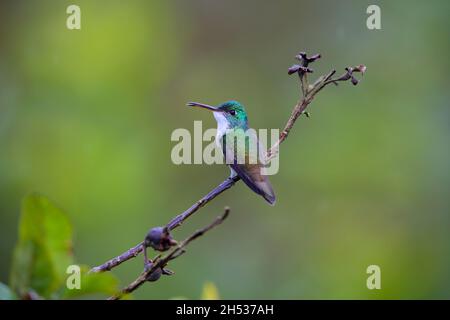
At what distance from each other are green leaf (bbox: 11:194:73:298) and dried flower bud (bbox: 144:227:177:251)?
284 mm

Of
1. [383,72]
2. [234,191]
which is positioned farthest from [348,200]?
[383,72]

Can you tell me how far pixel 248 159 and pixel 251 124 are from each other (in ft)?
9.41

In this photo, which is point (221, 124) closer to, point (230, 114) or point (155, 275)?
point (230, 114)

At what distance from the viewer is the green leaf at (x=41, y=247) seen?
1475 mm

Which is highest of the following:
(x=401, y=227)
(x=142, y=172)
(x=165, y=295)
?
(x=142, y=172)

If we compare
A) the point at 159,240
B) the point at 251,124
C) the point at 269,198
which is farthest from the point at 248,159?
the point at 251,124

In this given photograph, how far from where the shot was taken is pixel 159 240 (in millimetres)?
1311

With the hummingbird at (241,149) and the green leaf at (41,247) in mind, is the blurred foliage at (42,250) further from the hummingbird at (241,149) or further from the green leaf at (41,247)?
the hummingbird at (241,149)

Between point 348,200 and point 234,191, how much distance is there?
1.18 meters

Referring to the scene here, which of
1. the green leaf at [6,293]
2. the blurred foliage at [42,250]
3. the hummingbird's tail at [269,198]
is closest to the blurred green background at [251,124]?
the hummingbird's tail at [269,198]

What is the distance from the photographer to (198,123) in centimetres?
630

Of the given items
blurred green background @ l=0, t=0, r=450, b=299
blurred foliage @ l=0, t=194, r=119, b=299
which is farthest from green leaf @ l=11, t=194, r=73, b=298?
blurred green background @ l=0, t=0, r=450, b=299

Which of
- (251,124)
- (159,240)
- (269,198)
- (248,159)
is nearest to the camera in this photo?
(159,240)

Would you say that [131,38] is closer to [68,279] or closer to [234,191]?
[234,191]
